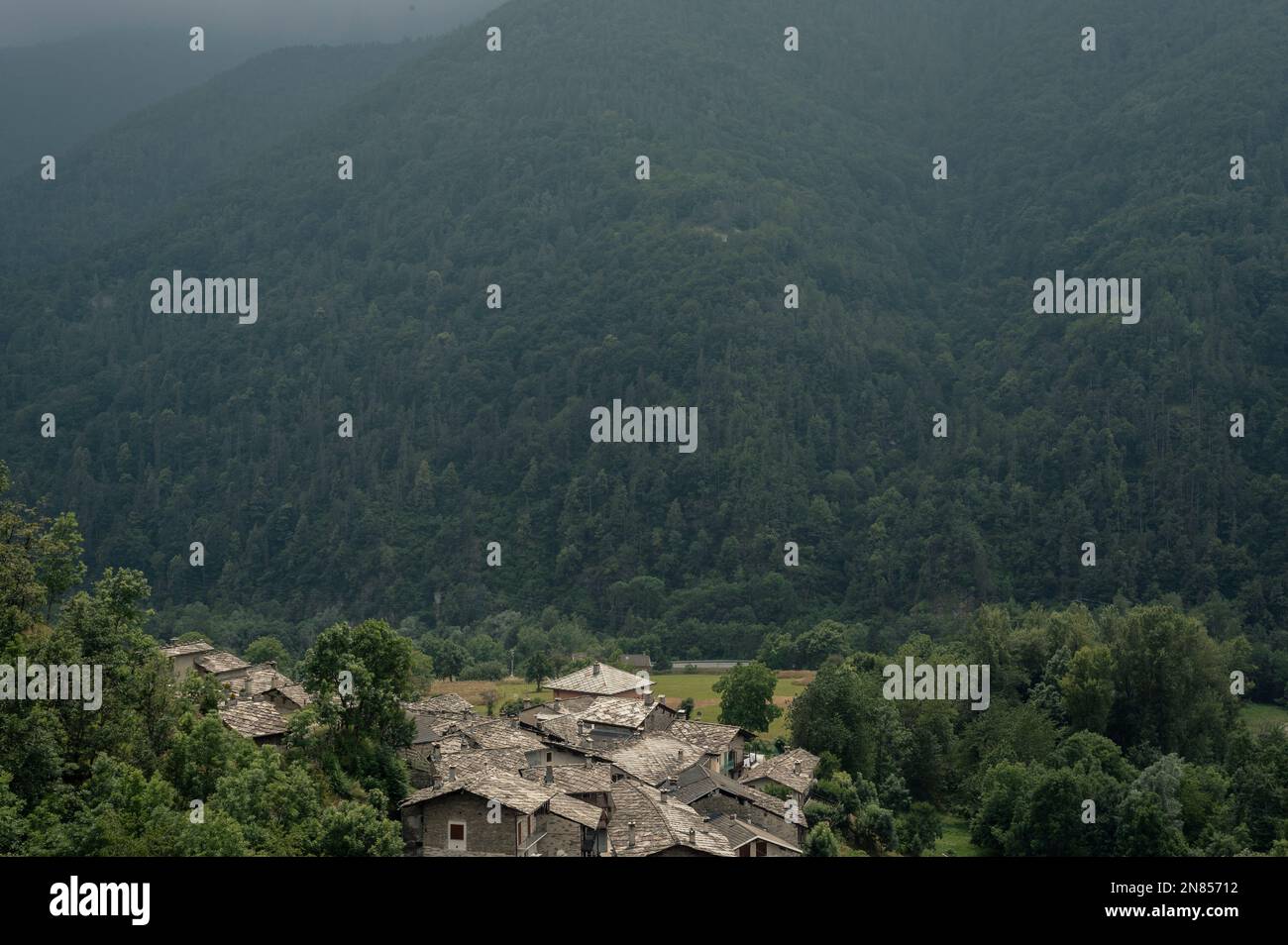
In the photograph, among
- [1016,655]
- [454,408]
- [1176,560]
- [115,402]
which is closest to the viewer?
[1016,655]

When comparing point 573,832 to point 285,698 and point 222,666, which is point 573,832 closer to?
point 285,698

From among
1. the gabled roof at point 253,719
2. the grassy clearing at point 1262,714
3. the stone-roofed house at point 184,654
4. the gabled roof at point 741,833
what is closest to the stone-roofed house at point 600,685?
the stone-roofed house at point 184,654

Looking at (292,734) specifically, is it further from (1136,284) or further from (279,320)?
(279,320)

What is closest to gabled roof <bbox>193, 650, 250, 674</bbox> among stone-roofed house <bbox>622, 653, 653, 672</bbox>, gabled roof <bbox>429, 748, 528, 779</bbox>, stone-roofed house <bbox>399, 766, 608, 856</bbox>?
gabled roof <bbox>429, 748, 528, 779</bbox>

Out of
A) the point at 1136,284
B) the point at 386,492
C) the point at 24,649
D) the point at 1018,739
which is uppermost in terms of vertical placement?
the point at 1136,284

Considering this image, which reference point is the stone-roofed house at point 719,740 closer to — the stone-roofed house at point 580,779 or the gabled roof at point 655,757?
the gabled roof at point 655,757

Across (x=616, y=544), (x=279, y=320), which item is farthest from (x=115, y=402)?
(x=616, y=544)

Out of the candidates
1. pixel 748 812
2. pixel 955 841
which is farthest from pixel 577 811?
pixel 955 841
